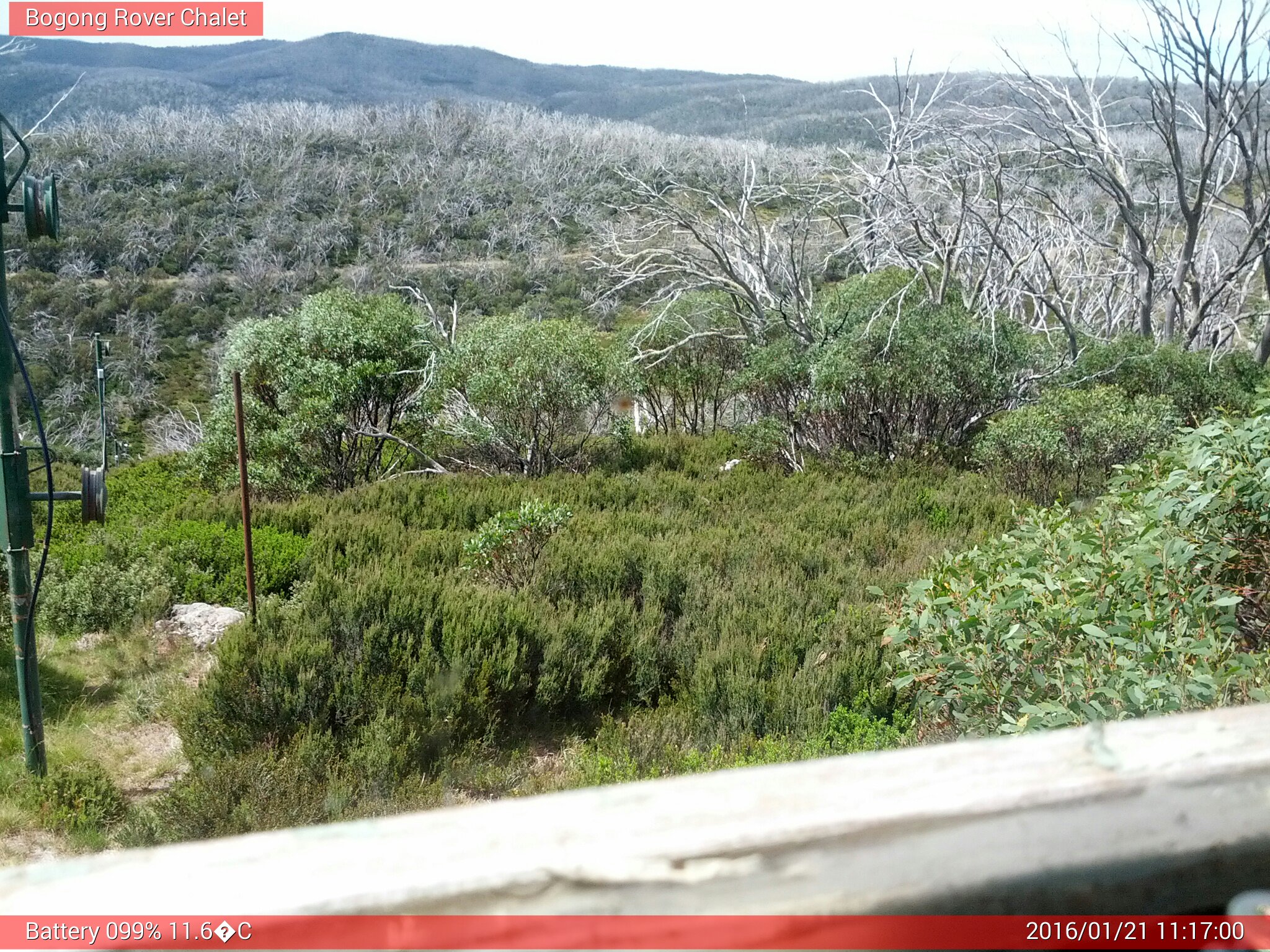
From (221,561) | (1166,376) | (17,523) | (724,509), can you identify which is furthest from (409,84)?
(17,523)

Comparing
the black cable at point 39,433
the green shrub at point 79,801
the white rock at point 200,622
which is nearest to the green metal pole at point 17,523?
the black cable at point 39,433

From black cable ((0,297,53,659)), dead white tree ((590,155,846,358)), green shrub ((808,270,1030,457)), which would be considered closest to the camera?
black cable ((0,297,53,659))

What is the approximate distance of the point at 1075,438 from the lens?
9359 millimetres

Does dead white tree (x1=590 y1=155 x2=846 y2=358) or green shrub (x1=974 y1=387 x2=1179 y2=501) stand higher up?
dead white tree (x1=590 y1=155 x2=846 y2=358)

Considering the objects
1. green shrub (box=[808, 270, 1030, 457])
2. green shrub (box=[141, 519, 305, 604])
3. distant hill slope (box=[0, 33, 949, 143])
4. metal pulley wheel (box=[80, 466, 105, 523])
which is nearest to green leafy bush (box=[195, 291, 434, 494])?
green shrub (box=[141, 519, 305, 604])

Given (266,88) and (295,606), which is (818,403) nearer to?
(295,606)

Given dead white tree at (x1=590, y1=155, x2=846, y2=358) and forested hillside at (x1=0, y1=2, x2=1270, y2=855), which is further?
dead white tree at (x1=590, y1=155, x2=846, y2=358)

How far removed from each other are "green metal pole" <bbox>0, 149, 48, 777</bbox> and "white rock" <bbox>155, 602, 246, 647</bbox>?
2.18 meters

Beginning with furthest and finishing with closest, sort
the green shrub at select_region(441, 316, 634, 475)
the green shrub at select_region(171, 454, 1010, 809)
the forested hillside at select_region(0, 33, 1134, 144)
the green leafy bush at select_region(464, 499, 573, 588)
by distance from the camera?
the forested hillside at select_region(0, 33, 1134, 144)
the green shrub at select_region(441, 316, 634, 475)
the green leafy bush at select_region(464, 499, 573, 588)
the green shrub at select_region(171, 454, 1010, 809)

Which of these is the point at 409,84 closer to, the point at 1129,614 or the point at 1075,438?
the point at 1075,438

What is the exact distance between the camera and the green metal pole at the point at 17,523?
4.08 metres

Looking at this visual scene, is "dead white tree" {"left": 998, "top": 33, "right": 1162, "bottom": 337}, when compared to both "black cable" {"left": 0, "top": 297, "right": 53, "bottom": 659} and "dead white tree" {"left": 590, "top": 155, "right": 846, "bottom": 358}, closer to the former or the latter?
"dead white tree" {"left": 590, "top": 155, "right": 846, "bottom": 358}

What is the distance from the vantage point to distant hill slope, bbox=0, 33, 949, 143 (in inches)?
2050

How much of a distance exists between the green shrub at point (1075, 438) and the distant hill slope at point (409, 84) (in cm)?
3978
